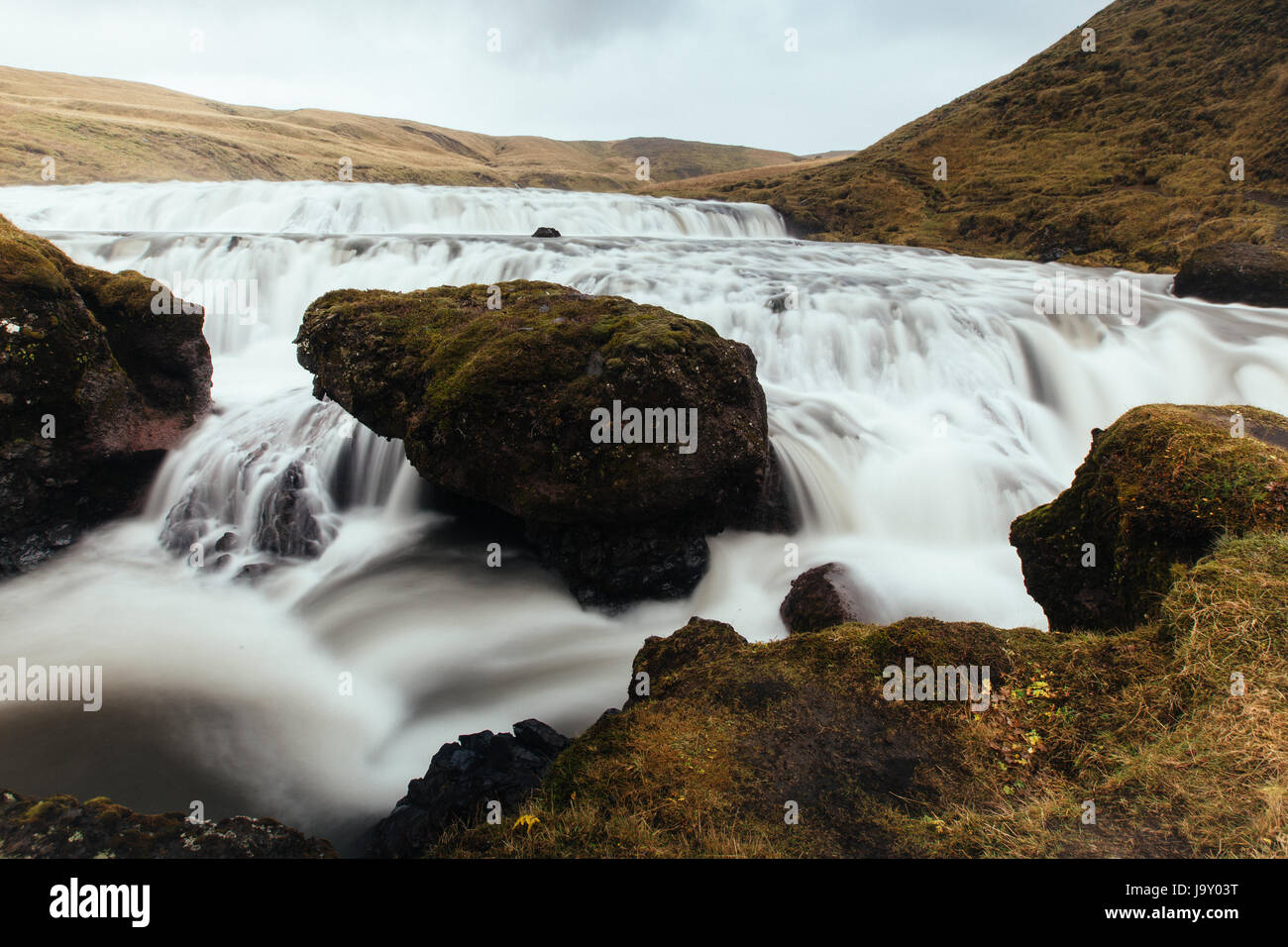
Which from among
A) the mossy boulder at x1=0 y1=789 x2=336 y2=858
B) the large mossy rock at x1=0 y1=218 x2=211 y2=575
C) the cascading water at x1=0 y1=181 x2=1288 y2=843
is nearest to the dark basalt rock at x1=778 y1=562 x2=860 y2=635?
the cascading water at x1=0 y1=181 x2=1288 y2=843

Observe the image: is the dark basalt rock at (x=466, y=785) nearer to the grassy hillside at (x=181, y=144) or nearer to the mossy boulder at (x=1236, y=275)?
the mossy boulder at (x=1236, y=275)

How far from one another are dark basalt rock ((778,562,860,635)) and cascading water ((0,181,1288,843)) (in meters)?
0.41

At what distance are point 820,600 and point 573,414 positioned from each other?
11.8 ft

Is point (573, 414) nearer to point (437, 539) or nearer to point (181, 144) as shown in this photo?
point (437, 539)

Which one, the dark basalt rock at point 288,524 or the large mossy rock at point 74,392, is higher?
the large mossy rock at point 74,392

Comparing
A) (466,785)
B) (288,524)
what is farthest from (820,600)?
(288,524)

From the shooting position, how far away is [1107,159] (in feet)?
98.6

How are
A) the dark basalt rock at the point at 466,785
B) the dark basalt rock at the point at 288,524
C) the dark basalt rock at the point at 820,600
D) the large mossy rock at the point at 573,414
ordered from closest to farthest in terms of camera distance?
1. the dark basalt rock at the point at 466,785
2. the dark basalt rock at the point at 820,600
3. the large mossy rock at the point at 573,414
4. the dark basalt rock at the point at 288,524

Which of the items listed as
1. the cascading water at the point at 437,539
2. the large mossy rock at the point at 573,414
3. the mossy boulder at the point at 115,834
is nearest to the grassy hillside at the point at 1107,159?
the cascading water at the point at 437,539

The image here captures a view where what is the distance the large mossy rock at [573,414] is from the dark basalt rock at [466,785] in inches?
114

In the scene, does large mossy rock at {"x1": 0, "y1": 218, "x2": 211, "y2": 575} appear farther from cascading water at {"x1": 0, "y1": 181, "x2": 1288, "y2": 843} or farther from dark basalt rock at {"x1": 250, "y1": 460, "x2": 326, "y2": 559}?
dark basalt rock at {"x1": 250, "y1": 460, "x2": 326, "y2": 559}

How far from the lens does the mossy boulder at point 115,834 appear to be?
3111 mm
